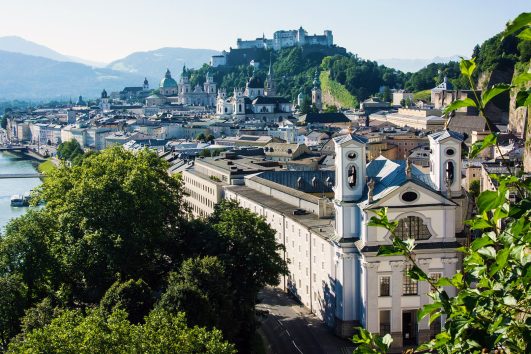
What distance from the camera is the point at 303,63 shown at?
601ft

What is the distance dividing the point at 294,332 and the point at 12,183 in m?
83.0

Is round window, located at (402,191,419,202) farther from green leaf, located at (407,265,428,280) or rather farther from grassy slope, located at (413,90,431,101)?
grassy slope, located at (413,90,431,101)

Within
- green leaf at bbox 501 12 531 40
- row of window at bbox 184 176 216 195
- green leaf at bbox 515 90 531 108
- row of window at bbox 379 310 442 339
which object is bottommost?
row of window at bbox 379 310 442 339

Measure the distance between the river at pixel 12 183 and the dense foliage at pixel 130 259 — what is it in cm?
2073

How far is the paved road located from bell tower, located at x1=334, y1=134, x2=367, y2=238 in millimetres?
4010

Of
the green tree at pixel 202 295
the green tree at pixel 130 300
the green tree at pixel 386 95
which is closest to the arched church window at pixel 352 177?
the green tree at pixel 202 295

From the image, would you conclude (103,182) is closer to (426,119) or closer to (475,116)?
(475,116)

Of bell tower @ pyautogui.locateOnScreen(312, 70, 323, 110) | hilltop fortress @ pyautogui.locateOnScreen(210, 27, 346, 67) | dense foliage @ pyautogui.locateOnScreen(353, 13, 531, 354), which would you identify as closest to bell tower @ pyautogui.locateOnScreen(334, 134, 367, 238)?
dense foliage @ pyautogui.locateOnScreen(353, 13, 531, 354)

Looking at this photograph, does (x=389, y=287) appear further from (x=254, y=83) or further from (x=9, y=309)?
(x=254, y=83)

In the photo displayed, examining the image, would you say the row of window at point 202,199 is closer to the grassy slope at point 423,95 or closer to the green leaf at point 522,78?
the green leaf at point 522,78

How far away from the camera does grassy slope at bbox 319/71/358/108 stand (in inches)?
5955

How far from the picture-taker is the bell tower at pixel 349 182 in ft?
100

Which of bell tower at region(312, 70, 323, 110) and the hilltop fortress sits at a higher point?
the hilltop fortress

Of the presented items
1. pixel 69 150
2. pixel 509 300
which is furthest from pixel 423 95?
A: pixel 509 300
